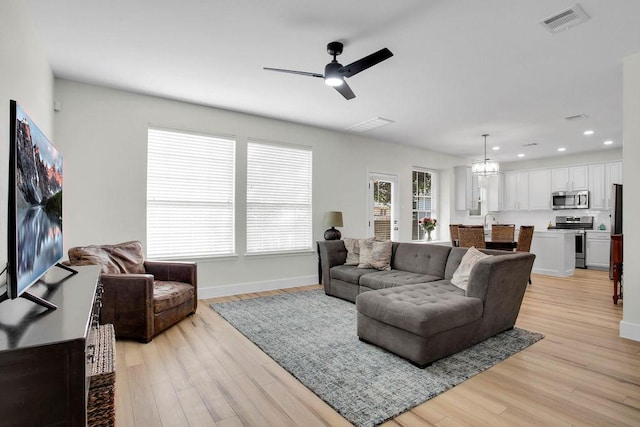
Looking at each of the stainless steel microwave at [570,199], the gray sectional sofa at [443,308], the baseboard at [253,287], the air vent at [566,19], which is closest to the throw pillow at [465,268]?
the gray sectional sofa at [443,308]

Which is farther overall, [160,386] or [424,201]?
[424,201]

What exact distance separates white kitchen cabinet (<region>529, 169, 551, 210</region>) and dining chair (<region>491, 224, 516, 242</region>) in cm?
330

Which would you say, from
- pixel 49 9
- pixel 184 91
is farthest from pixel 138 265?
pixel 49 9

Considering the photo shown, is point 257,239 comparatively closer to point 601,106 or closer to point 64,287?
point 64,287

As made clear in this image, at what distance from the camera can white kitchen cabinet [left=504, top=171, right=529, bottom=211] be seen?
8609mm

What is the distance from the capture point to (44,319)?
4.26 feet

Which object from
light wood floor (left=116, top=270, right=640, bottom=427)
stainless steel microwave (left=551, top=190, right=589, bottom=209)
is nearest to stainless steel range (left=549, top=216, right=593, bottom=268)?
stainless steel microwave (left=551, top=190, right=589, bottom=209)

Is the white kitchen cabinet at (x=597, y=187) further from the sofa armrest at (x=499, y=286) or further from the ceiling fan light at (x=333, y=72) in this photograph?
the ceiling fan light at (x=333, y=72)

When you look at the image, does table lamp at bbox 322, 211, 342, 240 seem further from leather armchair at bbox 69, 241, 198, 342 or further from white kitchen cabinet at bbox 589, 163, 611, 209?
white kitchen cabinet at bbox 589, 163, 611, 209

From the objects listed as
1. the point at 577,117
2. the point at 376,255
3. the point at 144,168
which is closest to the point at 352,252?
the point at 376,255

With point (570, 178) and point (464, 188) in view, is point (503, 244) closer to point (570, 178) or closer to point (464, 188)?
point (464, 188)

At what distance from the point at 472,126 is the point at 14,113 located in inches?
227

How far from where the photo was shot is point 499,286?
3.00 m

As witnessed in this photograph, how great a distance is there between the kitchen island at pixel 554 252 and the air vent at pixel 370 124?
12.8 ft
